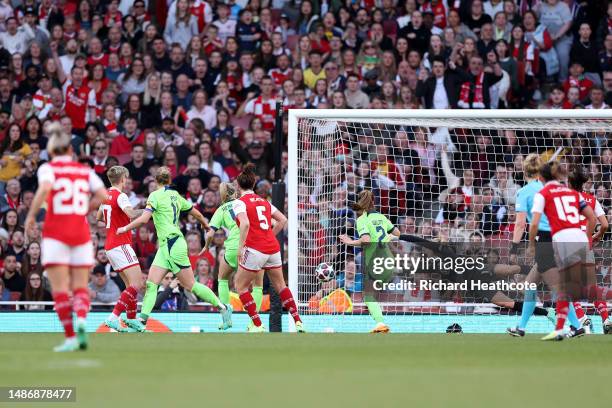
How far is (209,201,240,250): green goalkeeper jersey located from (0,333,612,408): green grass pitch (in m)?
3.22

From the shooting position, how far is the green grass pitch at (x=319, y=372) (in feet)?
24.5

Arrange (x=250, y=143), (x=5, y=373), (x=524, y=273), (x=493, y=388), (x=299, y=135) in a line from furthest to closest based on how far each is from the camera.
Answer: (x=250, y=143) → (x=299, y=135) → (x=524, y=273) → (x=5, y=373) → (x=493, y=388)

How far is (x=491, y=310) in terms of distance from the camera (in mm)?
16484

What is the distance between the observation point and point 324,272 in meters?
16.4

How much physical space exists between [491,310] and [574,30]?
8143mm

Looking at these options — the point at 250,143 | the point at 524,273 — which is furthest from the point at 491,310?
the point at 250,143

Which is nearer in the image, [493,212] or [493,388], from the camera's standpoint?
[493,388]

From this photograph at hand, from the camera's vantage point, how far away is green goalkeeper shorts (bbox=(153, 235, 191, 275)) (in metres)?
15.4

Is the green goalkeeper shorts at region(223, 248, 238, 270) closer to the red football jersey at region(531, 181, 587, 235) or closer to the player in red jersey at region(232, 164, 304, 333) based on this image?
the player in red jersey at region(232, 164, 304, 333)

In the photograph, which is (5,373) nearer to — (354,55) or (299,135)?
(299,135)

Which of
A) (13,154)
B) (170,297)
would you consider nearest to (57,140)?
(170,297)

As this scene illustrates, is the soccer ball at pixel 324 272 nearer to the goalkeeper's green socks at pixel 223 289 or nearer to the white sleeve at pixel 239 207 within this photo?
the goalkeeper's green socks at pixel 223 289

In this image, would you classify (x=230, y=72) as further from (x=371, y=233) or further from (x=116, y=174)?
(x=116, y=174)

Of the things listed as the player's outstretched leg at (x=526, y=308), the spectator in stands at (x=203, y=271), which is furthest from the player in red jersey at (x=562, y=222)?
the spectator in stands at (x=203, y=271)
